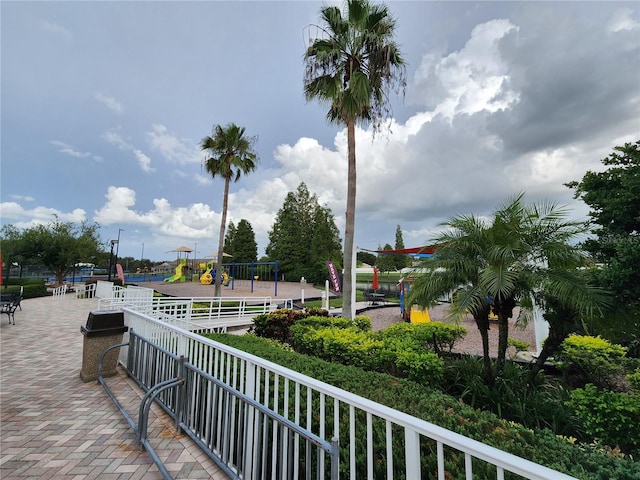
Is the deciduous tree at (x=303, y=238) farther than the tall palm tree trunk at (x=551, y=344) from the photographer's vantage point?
Yes

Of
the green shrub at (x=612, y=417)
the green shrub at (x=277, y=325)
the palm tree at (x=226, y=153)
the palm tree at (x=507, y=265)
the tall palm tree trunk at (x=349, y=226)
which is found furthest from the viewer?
the palm tree at (x=226, y=153)

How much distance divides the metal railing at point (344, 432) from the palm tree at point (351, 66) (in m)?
5.45

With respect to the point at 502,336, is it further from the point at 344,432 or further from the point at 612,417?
the point at 344,432

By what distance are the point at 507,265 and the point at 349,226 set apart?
4.52 metres

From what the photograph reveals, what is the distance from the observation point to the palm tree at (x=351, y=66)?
7.65m

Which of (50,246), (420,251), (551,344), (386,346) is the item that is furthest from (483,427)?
(50,246)

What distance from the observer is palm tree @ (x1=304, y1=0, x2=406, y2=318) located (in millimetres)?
7652

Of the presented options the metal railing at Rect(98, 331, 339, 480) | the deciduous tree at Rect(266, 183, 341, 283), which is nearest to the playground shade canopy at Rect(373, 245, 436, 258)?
the metal railing at Rect(98, 331, 339, 480)

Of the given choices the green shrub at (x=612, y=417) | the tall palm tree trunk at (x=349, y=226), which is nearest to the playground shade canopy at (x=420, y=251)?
the tall palm tree trunk at (x=349, y=226)

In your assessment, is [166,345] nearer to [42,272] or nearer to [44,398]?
[44,398]

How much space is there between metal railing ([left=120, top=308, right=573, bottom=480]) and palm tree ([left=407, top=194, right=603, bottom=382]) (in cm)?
247

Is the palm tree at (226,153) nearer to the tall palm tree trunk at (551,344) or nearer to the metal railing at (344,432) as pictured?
the metal railing at (344,432)

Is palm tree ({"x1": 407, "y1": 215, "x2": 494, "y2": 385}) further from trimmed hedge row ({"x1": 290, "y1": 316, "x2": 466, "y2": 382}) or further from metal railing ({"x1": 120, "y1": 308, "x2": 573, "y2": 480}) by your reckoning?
metal railing ({"x1": 120, "y1": 308, "x2": 573, "y2": 480})

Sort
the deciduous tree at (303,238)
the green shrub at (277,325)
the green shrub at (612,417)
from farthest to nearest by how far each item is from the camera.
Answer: the deciduous tree at (303,238) → the green shrub at (277,325) → the green shrub at (612,417)
